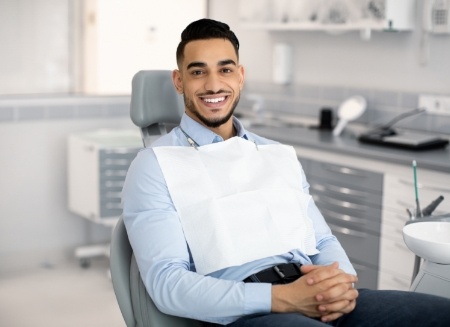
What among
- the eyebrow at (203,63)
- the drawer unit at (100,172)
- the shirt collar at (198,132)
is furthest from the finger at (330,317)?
the drawer unit at (100,172)

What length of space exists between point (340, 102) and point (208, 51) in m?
2.47

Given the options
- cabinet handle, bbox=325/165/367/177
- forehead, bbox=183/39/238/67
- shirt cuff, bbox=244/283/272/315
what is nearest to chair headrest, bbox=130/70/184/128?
forehead, bbox=183/39/238/67

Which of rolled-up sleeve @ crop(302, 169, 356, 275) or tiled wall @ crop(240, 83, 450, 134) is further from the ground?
tiled wall @ crop(240, 83, 450, 134)

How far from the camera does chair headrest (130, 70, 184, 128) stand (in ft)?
7.86

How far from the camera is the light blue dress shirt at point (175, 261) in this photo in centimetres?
190

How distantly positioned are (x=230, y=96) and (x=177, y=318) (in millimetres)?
659

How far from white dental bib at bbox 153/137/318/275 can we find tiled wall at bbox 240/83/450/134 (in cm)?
199

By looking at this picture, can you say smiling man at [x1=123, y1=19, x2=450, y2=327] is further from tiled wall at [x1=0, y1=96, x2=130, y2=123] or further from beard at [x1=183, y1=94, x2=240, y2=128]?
tiled wall at [x1=0, y1=96, x2=130, y2=123]

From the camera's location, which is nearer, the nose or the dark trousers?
the dark trousers

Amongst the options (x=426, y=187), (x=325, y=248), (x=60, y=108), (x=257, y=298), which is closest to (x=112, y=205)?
(x=60, y=108)

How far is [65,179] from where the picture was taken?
4887 millimetres

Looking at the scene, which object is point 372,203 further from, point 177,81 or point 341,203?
point 177,81

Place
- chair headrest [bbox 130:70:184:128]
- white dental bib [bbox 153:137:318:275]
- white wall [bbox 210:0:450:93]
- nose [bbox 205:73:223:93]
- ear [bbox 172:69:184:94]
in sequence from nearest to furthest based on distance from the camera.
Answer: white dental bib [bbox 153:137:318:275] → nose [bbox 205:73:223:93] → ear [bbox 172:69:184:94] → chair headrest [bbox 130:70:184:128] → white wall [bbox 210:0:450:93]

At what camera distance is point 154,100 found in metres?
2.41
